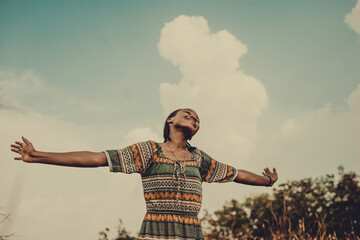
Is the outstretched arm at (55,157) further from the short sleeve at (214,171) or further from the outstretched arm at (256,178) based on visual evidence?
the outstretched arm at (256,178)

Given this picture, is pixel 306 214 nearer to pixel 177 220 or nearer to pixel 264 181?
pixel 264 181

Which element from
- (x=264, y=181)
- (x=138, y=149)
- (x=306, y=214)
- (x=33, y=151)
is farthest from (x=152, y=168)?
(x=306, y=214)

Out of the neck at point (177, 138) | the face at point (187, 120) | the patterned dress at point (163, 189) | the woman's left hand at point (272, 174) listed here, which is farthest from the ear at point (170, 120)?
the woman's left hand at point (272, 174)

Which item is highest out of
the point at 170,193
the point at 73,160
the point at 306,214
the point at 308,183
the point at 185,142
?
the point at 308,183

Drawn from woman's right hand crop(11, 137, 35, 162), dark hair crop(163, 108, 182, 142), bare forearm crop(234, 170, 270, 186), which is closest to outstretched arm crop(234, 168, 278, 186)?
bare forearm crop(234, 170, 270, 186)

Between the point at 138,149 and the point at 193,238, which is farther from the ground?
the point at 138,149

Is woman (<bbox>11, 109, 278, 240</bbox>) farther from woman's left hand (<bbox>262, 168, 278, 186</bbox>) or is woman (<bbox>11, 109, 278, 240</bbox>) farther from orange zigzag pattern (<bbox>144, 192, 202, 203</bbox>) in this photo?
woman's left hand (<bbox>262, 168, 278, 186</bbox>)

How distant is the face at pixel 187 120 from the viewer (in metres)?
3.30

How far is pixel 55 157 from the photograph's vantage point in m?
2.69

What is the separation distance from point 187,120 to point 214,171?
22.8 inches

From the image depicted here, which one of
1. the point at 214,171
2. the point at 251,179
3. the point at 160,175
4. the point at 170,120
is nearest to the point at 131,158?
the point at 160,175

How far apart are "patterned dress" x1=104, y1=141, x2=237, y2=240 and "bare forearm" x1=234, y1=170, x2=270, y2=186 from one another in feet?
2.20

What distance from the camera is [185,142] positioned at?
3.40 metres

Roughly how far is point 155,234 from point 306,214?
10.6 meters
